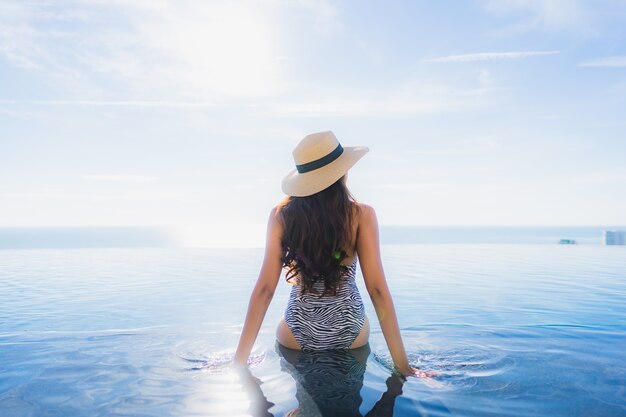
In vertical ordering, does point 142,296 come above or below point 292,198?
below

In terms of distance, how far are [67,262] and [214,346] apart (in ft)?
42.4

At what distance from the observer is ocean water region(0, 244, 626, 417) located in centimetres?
323

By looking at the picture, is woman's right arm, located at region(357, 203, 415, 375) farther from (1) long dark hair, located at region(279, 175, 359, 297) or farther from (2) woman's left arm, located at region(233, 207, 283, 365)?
(2) woman's left arm, located at region(233, 207, 283, 365)

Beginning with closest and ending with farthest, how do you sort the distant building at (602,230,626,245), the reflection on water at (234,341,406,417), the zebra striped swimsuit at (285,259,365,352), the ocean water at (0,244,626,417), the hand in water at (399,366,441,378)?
the reflection on water at (234,341,406,417) < the ocean water at (0,244,626,417) < the hand in water at (399,366,441,378) < the zebra striped swimsuit at (285,259,365,352) < the distant building at (602,230,626,245)

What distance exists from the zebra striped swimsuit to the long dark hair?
0.29m

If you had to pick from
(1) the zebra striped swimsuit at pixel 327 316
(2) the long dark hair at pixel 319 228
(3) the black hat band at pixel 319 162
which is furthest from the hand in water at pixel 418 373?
(3) the black hat band at pixel 319 162

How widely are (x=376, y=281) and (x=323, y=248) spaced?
49 centimetres

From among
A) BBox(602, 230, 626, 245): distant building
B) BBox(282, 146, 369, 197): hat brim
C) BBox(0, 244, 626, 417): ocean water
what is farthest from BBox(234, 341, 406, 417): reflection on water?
BBox(602, 230, 626, 245): distant building

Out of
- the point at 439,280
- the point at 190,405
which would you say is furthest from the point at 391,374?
the point at 439,280

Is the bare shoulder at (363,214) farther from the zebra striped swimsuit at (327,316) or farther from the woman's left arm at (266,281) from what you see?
the woman's left arm at (266,281)

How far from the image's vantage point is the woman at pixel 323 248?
3.63m

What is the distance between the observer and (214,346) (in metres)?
4.92

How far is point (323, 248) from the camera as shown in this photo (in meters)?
3.67

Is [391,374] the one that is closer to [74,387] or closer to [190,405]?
[190,405]
